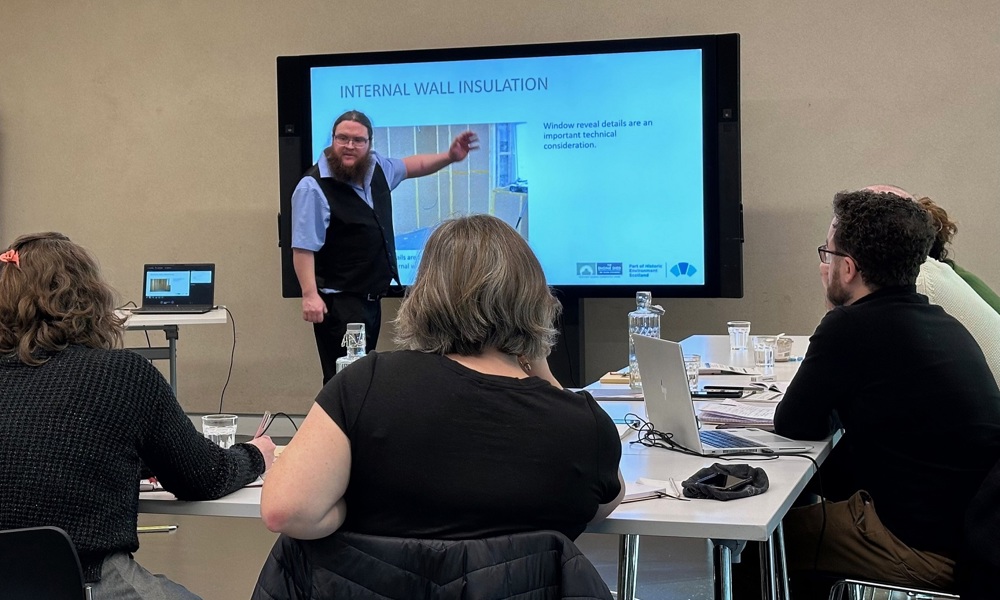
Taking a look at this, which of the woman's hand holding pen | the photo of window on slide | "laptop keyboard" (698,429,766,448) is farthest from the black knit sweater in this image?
the photo of window on slide

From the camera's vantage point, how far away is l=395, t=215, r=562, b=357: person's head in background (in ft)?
5.09

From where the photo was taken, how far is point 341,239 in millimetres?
4625

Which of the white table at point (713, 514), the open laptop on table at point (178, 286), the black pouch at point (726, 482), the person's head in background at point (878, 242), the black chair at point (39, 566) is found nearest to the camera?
the black chair at point (39, 566)

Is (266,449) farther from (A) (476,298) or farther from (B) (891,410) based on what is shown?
(B) (891,410)

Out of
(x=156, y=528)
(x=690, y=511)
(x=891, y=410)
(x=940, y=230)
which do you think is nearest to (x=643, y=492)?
(x=690, y=511)

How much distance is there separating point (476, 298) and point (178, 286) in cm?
389

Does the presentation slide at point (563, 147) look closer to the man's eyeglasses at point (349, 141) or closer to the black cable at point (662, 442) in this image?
the man's eyeglasses at point (349, 141)

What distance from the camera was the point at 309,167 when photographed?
5129 millimetres

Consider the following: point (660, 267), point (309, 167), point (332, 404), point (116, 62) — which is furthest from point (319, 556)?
point (116, 62)

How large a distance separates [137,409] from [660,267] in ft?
11.0

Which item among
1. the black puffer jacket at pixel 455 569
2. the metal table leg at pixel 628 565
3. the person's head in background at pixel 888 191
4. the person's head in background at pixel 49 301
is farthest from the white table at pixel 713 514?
the person's head in background at pixel 49 301

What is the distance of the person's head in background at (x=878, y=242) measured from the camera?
2188mm

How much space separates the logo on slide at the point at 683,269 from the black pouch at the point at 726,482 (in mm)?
2905

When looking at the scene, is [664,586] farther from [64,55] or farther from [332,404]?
[64,55]
